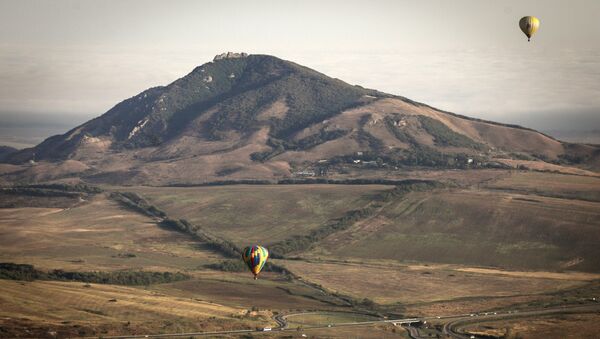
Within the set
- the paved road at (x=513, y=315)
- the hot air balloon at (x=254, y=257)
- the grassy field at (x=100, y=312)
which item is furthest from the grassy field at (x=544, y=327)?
the hot air balloon at (x=254, y=257)

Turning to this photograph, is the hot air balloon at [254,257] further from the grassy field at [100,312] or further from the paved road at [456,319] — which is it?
the paved road at [456,319]

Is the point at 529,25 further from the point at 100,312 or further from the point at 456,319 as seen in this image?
the point at 100,312

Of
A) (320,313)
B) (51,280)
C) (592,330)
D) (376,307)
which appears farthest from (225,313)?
(592,330)

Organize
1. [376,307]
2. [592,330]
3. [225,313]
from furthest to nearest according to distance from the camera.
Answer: [376,307], [225,313], [592,330]

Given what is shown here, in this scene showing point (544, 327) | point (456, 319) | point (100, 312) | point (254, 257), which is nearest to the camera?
point (544, 327)

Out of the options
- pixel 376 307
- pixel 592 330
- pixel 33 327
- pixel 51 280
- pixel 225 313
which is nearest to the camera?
pixel 33 327

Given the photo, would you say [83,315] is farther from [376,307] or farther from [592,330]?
[592,330]

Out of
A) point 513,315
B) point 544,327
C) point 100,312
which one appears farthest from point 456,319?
point 100,312

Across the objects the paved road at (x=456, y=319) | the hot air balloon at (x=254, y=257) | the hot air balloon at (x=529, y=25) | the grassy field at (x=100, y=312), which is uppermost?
the hot air balloon at (x=529, y=25)
